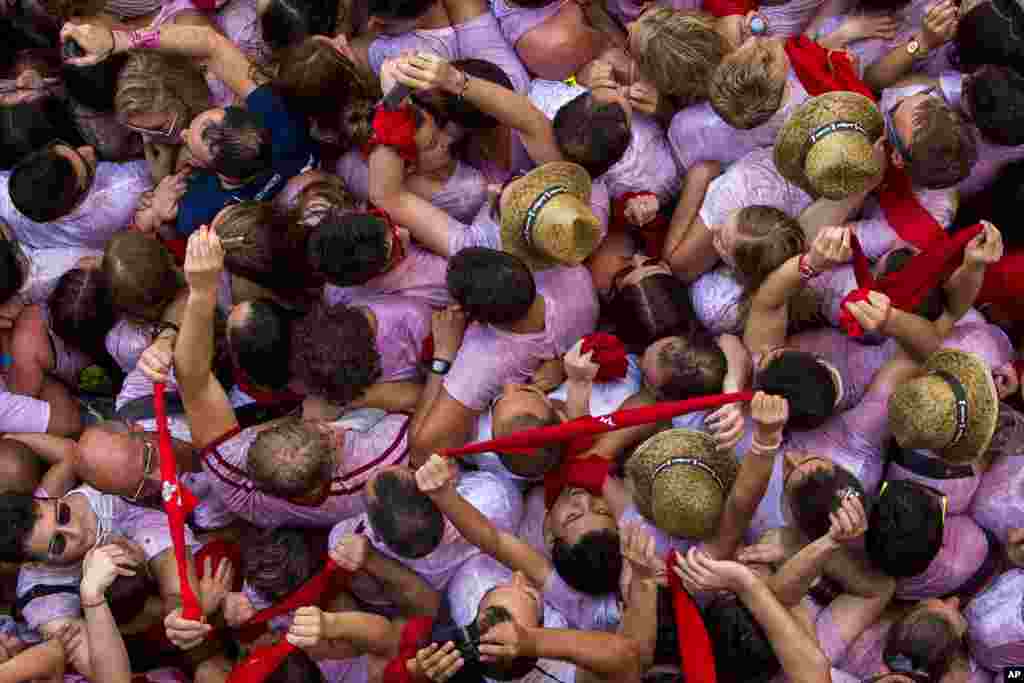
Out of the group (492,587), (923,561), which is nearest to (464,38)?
(492,587)

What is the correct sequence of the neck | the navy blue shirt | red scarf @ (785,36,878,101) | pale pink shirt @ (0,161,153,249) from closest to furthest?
the neck → red scarf @ (785,36,878,101) → the navy blue shirt → pale pink shirt @ (0,161,153,249)

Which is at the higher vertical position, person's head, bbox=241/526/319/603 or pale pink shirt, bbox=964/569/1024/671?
person's head, bbox=241/526/319/603

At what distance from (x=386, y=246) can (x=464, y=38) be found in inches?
43.3

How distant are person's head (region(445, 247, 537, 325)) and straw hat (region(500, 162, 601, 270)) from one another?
76mm

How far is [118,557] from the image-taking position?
12.0 ft

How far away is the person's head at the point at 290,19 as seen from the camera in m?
4.22

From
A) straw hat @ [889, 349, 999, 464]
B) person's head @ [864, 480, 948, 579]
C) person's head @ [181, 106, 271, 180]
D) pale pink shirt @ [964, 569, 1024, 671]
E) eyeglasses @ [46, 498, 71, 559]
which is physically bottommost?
pale pink shirt @ [964, 569, 1024, 671]

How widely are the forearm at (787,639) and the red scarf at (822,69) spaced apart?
1.73 m

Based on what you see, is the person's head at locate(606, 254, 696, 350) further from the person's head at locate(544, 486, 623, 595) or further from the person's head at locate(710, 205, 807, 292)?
the person's head at locate(544, 486, 623, 595)

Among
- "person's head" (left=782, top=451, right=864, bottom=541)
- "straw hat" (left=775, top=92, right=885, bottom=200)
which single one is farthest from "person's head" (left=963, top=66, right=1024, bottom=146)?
"person's head" (left=782, top=451, right=864, bottom=541)

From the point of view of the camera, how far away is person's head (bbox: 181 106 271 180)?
158 inches

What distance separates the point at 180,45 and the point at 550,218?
5.72 ft

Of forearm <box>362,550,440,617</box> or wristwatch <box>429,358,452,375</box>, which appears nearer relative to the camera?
forearm <box>362,550,440,617</box>

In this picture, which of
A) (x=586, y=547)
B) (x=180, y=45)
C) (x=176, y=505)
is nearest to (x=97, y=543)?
(x=176, y=505)
